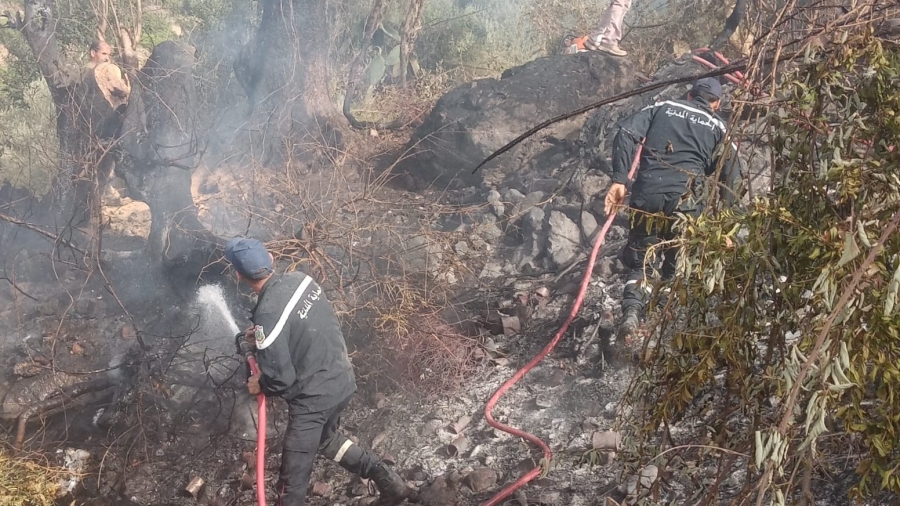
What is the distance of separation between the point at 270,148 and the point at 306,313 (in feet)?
17.7

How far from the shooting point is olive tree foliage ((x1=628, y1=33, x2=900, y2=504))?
5.14 feet

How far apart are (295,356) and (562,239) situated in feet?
11.1

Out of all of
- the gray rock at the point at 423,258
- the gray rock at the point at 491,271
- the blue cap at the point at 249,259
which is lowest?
the gray rock at the point at 491,271

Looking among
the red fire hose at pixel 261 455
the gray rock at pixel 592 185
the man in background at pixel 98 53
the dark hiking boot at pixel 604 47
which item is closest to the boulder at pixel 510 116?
the dark hiking boot at pixel 604 47

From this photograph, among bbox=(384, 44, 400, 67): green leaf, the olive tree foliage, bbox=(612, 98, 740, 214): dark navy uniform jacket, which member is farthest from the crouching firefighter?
bbox=(384, 44, 400, 67): green leaf

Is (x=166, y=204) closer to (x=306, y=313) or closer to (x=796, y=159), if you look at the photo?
(x=306, y=313)

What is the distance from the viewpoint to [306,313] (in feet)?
12.8

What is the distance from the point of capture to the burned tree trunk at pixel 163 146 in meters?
6.66

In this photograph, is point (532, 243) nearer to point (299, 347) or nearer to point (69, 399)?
point (299, 347)

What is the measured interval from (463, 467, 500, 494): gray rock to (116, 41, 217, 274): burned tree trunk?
3.71m

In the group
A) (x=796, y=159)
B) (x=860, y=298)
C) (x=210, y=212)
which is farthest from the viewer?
(x=210, y=212)

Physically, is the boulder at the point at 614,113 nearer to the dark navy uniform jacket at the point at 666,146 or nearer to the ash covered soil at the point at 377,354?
the ash covered soil at the point at 377,354

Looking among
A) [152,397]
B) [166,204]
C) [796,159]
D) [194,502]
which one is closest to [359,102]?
[166,204]

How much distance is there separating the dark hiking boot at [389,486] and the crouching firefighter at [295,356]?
17.6 inches
